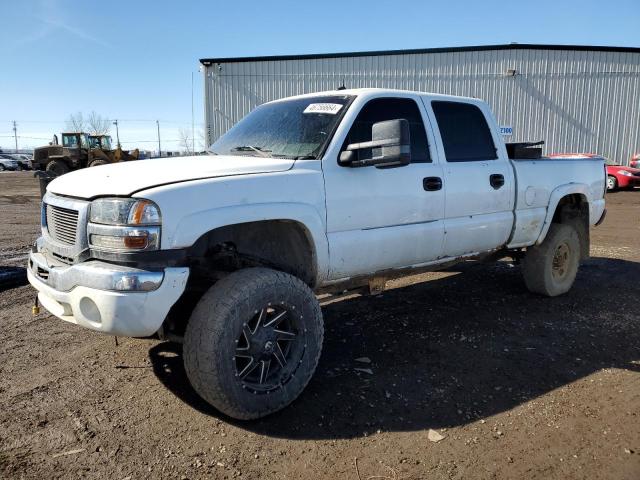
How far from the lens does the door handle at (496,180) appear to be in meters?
4.65

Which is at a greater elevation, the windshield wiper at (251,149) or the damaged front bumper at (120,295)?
the windshield wiper at (251,149)

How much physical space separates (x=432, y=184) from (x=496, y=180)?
2.98ft

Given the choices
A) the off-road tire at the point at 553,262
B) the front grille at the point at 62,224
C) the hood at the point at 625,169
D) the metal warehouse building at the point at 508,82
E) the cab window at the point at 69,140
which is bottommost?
the off-road tire at the point at 553,262

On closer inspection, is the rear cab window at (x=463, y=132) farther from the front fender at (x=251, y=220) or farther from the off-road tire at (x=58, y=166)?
the off-road tire at (x=58, y=166)

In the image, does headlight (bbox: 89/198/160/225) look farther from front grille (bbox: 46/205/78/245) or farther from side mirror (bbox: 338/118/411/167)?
side mirror (bbox: 338/118/411/167)

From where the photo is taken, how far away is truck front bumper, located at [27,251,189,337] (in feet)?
8.91

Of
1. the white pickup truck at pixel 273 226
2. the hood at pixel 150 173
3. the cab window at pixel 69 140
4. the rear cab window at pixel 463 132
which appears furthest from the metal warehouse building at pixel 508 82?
the hood at pixel 150 173

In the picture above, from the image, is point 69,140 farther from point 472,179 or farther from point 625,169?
point 472,179

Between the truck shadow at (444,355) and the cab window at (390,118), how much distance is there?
156 cm

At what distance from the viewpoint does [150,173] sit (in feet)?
10.1

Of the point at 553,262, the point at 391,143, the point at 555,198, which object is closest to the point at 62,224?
the point at 391,143

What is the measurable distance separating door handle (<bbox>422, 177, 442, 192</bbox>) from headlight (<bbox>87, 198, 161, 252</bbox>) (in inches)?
85.0

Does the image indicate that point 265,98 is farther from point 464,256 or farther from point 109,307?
point 109,307

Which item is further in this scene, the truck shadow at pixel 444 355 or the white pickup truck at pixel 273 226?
the truck shadow at pixel 444 355
